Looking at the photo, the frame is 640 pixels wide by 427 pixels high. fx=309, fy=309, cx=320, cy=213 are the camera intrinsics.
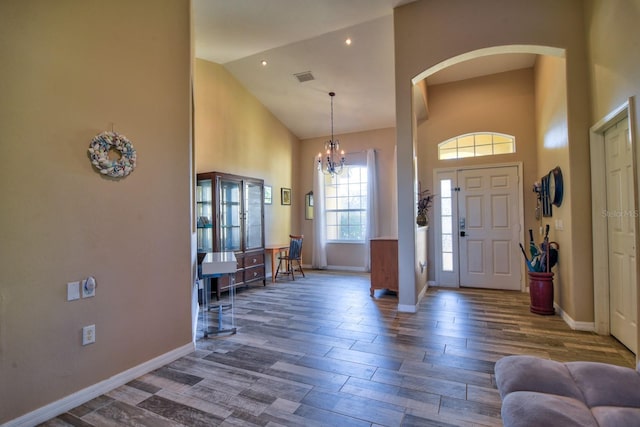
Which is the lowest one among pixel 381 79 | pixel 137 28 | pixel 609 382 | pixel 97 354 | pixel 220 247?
pixel 97 354

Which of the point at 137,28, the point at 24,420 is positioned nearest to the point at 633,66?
the point at 137,28

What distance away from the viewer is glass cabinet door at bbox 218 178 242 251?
4809 millimetres

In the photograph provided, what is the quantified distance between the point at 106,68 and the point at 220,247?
2.95m

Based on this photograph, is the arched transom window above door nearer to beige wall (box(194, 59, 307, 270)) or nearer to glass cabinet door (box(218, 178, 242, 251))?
beige wall (box(194, 59, 307, 270))

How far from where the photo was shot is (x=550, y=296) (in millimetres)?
3723

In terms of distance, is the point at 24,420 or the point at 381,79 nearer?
the point at 24,420

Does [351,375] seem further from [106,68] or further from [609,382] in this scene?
[106,68]

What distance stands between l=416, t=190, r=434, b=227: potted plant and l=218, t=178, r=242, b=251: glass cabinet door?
2939 millimetres

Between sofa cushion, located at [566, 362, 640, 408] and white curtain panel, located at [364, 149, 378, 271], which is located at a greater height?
white curtain panel, located at [364, 149, 378, 271]

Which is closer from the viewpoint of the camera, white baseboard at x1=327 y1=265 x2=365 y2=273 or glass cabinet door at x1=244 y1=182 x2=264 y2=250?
glass cabinet door at x1=244 y1=182 x2=264 y2=250

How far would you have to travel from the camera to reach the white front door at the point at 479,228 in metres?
4.91

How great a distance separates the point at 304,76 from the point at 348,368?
4.53 m

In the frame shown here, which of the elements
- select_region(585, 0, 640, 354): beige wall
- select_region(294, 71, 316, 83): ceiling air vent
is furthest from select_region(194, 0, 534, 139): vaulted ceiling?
select_region(585, 0, 640, 354): beige wall

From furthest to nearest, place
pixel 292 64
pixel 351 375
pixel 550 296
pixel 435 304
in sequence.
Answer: pixel 292 64 → pixel 435 304 → pixel 550 296 → pixel 351 375
